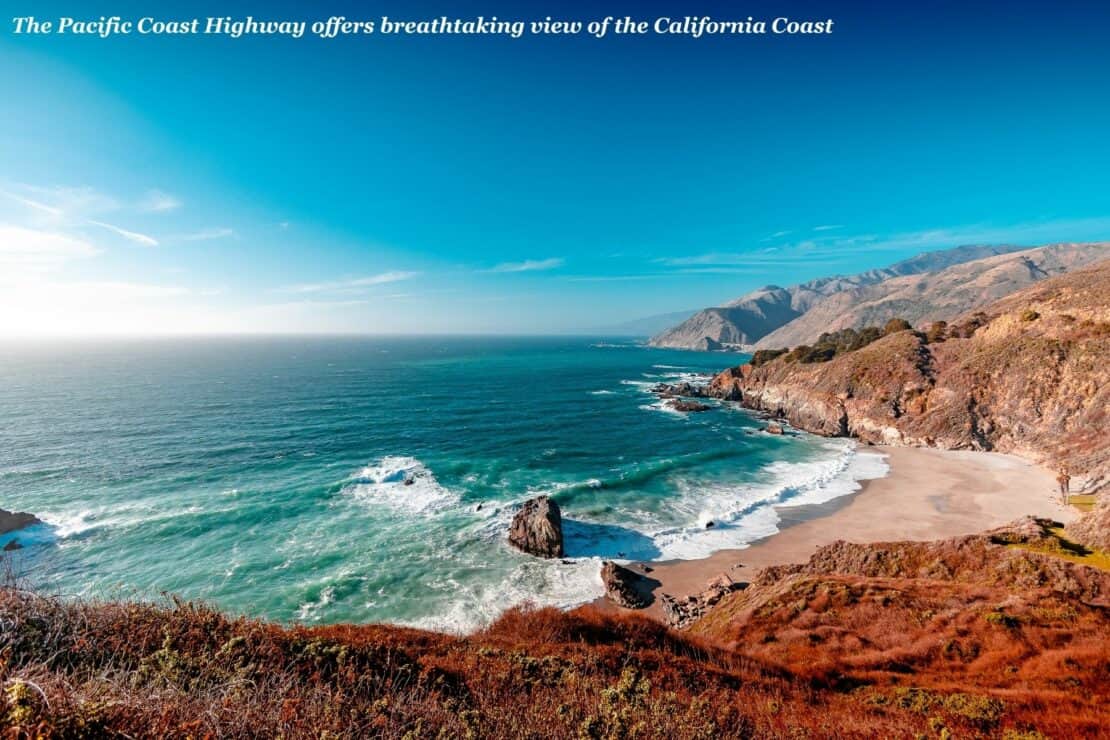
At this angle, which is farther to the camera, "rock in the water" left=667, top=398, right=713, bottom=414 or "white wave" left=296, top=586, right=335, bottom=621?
"rock in the water" left=667, top=398, right=713, bottom=414

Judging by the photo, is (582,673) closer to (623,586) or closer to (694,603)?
(623,586)

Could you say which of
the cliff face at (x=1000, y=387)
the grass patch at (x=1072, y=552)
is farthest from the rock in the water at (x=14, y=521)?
the cliff face at (x=1000, y=387)

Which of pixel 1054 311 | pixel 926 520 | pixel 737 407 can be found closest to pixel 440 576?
pixel 926 520

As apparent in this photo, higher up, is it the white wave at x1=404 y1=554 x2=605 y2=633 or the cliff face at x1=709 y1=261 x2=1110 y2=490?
the cliff face at x1=709 y1=261 x2=1110 y2=490

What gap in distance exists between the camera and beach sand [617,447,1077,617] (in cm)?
2745

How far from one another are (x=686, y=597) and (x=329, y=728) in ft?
75.6

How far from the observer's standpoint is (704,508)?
36.2 m

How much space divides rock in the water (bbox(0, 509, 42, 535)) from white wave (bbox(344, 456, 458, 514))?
2036 centimetres

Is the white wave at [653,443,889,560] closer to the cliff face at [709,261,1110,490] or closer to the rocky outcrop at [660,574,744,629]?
the rocky outcrop at [660,574,744,629]

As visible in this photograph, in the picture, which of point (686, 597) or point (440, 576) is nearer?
point (686, 597)

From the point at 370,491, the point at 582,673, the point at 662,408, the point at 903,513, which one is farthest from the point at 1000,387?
the point at 370,491

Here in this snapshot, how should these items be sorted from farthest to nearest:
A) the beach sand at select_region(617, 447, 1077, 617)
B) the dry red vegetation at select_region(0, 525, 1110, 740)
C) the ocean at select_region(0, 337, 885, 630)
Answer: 1. the beach sand at select_region(617, 447, 1077, 617)
2. the ocean at select_region(0, 337, 885, 630)
3. the dry red vegetation at select_region(0, 525, 1110, 740)

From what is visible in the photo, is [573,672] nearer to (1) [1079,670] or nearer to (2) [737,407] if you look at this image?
(1) [1079,670]

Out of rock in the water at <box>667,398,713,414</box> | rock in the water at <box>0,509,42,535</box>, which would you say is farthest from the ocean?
rock in the water at <box>667,398,713,414</box>
